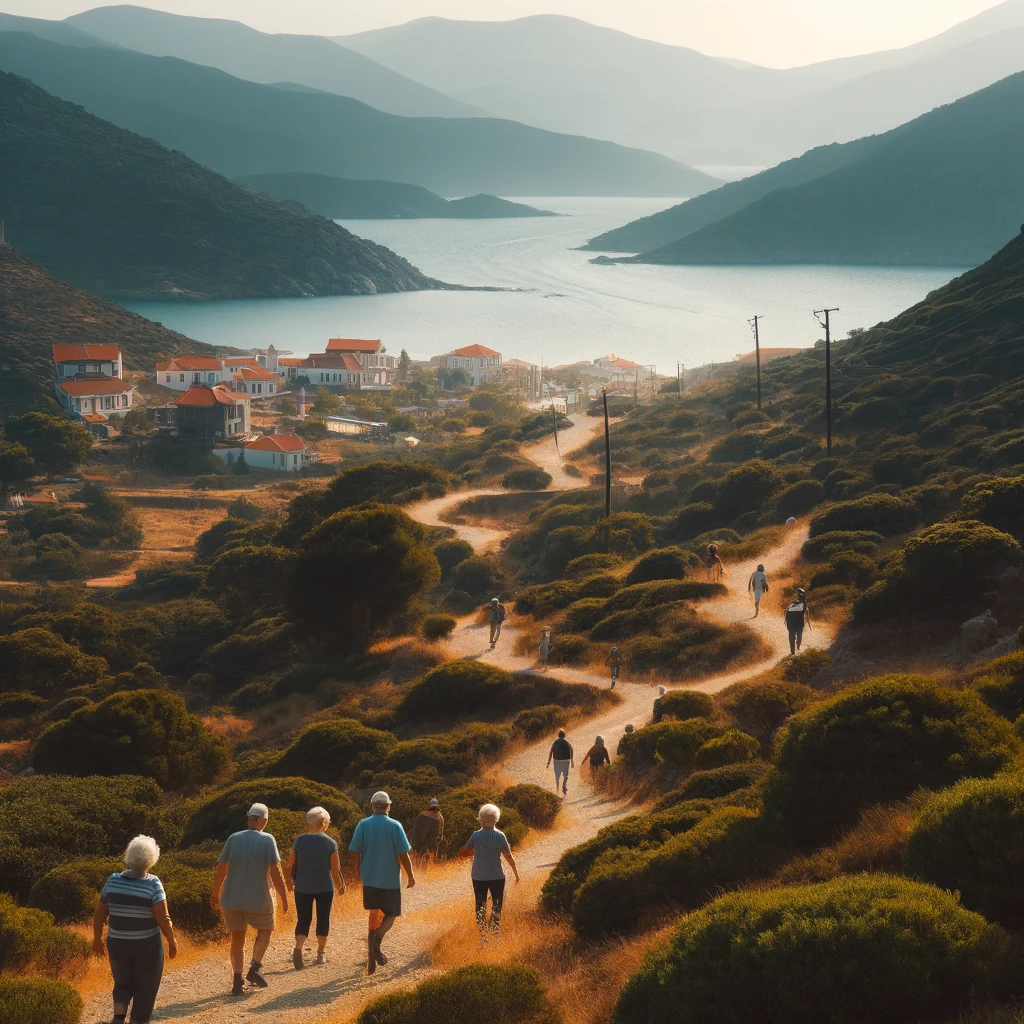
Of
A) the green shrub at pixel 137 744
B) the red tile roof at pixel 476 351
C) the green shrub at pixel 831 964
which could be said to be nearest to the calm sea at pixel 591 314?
the red tile roof at pixel 476 351

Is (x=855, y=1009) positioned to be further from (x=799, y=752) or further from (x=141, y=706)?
(x=141, y=706)

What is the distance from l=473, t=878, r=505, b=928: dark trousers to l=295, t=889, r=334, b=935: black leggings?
109cm

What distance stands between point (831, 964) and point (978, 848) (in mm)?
1391

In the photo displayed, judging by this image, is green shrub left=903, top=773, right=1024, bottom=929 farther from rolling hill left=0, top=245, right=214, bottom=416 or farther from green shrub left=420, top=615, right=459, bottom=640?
rolling hill left=0, top=245, right=214, bottom=416

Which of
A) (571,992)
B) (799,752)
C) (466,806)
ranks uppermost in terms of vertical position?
(799,752)

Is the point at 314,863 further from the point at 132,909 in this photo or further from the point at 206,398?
the point at 206,398

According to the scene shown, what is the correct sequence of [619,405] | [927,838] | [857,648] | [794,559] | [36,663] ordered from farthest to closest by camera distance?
1. [619,405]
2. [36,663]
3. [794,559]
4. [857,648]
5. [927,838]

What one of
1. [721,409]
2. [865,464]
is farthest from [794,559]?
[721,409]

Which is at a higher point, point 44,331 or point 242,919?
point 44,331

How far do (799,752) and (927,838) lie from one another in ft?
8.35

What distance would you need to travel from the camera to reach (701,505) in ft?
125

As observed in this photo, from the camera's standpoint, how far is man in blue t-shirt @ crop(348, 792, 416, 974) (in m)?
7.86

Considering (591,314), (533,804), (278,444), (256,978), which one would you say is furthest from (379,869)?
(591,314)

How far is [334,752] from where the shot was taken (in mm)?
17672
